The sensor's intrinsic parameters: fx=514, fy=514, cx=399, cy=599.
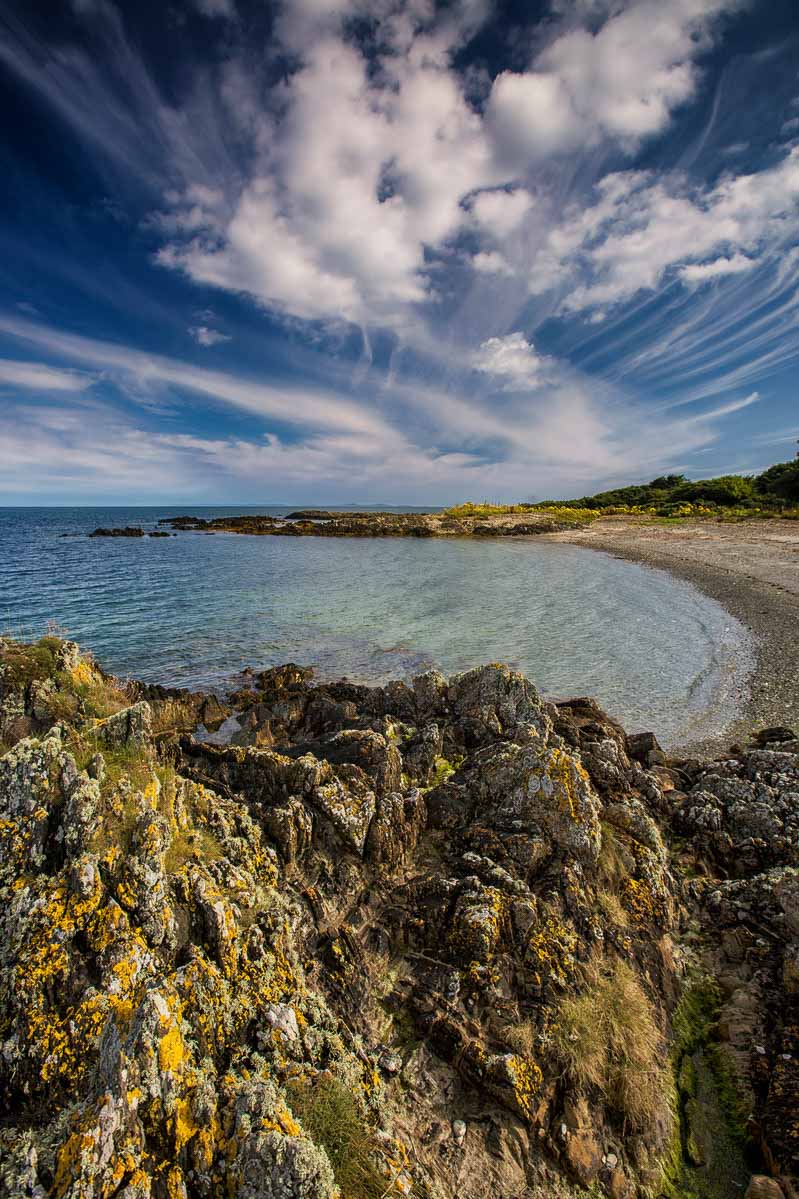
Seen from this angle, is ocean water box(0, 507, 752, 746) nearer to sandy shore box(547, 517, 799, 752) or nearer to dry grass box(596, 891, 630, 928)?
sandy shore box(547, 517, 799, 752)

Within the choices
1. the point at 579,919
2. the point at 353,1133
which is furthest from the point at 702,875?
the point at 353,1133

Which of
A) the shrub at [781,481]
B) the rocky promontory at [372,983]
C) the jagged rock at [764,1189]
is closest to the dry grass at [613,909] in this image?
the rocky promontory at [372,983]

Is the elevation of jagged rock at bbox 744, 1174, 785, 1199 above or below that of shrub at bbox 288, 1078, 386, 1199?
below

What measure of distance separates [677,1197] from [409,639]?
78.1 ft

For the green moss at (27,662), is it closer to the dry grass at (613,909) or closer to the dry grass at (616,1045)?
the dry grass at (616,1045)

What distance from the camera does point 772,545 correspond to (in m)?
54.6

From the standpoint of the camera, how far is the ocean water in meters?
21.5

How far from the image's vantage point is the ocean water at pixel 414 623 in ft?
70.5

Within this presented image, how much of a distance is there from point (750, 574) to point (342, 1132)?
158 ft

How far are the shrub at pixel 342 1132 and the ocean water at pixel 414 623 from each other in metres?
14.7

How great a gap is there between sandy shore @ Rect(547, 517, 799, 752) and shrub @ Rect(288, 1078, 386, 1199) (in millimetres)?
14363

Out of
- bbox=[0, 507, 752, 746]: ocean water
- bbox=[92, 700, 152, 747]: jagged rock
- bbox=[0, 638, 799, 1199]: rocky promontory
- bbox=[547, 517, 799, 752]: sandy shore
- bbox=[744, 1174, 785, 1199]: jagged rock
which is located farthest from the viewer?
bbox=[0, 507, 752, 746]: ocean water

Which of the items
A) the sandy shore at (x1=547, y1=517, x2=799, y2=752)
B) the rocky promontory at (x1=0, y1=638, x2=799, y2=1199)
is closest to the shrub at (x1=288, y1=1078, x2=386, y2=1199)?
the rocky promontory at (x1=0, y1=638, x2=799, y2=1199)

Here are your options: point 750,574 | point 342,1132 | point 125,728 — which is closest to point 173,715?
point 125,728
